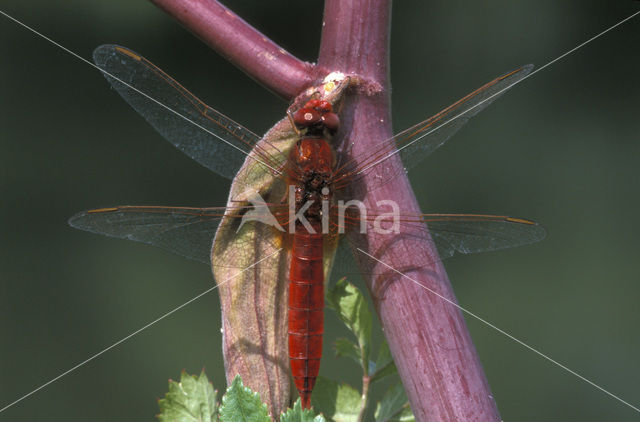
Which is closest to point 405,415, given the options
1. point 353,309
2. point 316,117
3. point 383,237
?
point 353,309

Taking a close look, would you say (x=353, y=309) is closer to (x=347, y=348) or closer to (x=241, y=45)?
(x=347, y=348)

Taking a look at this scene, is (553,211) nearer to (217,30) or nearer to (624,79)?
(624,79)

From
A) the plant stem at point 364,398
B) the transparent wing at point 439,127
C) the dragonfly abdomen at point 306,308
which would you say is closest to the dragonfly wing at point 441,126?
the transparent wing at point 439,127

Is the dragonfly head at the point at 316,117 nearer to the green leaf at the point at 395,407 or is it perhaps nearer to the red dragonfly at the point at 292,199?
the red dragonfly at the point at 292,199

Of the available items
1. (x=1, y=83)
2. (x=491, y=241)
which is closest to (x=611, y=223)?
(x=491, y=241)

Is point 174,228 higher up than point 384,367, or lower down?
higher up
